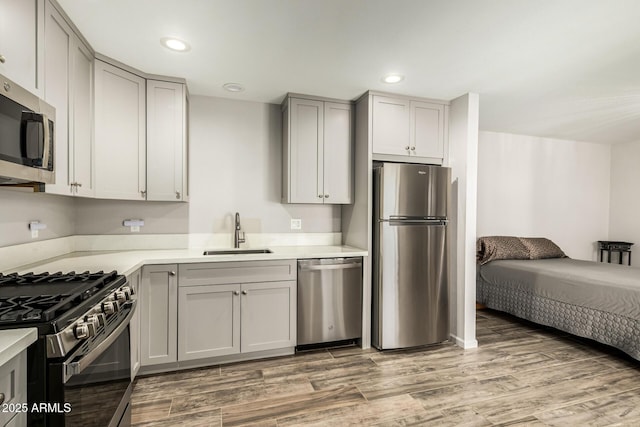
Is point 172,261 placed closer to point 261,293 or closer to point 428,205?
point 261,293

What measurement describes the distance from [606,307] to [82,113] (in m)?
4.60

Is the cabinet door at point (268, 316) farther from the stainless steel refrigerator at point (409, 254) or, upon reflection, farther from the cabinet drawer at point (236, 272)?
the stainless steel refrigerator at point (409, 254)

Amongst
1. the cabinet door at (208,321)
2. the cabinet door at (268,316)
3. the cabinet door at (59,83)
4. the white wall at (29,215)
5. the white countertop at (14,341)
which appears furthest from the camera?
the cabinet door at (268,316)

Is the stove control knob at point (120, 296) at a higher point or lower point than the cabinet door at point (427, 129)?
lower

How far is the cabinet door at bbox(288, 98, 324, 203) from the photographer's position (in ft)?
10.3

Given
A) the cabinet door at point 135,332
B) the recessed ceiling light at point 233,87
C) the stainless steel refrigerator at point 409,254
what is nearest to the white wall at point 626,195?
the stainless steel refrigerator at point 409,254

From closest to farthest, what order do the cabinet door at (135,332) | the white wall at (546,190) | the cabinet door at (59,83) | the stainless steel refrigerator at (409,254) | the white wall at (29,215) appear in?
the cabinet door at (59,83) < the white wall at (29,215) < the cabinet door at (135,332) < the stainless steel refrigerator at (409,254) < the white wall at (546,190)

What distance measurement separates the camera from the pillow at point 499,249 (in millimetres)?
4219

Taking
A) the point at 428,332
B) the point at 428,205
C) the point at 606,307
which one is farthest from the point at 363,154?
the point at 606,307

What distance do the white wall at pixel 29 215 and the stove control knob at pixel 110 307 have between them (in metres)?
0.84

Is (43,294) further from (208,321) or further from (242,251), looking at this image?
(242,251)

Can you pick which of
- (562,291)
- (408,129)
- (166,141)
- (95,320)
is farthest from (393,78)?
(562,291)

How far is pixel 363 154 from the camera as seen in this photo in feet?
10.3

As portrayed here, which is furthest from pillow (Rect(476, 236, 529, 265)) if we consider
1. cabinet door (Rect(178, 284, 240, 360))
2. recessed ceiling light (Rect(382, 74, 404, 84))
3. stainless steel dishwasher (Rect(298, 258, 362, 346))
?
cabinet door (Rect(178, 284, 240, 360))
